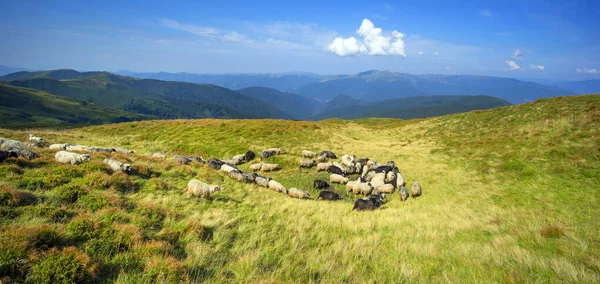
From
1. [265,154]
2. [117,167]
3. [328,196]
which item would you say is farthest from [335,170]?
[117,167]

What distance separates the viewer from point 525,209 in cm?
1355

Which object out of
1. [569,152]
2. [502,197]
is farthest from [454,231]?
[569,152]

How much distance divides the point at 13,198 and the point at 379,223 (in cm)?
1379

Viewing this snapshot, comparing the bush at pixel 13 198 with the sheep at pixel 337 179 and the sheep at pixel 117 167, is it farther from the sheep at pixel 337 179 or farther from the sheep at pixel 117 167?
the sheep at pixel 337 179

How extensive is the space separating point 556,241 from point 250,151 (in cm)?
2536

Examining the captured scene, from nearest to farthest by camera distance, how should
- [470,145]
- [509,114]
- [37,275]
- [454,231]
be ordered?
[37,275], [454,231], [470,145], [509,114]

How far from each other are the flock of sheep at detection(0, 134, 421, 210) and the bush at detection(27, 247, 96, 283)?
6.82 m

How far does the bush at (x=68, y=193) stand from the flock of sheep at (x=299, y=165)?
3956 mm

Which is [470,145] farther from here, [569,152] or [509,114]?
[509,114]

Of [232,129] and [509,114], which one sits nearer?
[509,114]

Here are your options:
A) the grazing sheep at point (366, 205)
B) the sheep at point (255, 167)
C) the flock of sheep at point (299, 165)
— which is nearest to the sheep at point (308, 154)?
the flock of sheep at point (299, 165)

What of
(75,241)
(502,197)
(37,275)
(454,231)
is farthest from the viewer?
(502,197)

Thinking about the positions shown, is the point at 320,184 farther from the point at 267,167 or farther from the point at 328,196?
the point at 267,167

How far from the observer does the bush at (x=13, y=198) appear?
7.37 metres
